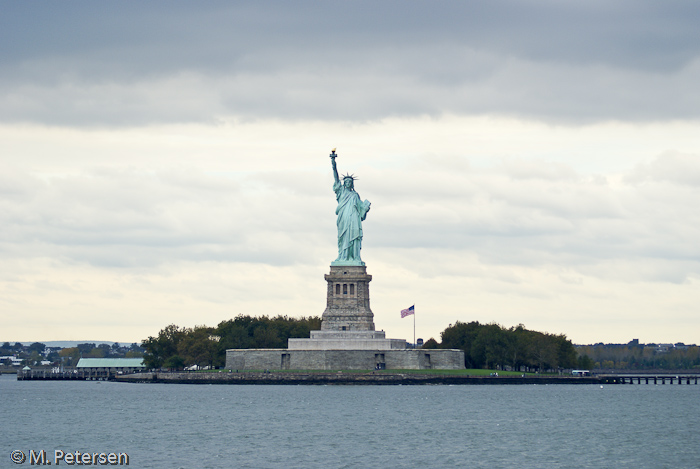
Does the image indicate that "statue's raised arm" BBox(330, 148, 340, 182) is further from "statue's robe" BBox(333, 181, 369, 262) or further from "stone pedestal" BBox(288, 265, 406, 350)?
"stone pedestal" BBox(288, 265, 406, 350)

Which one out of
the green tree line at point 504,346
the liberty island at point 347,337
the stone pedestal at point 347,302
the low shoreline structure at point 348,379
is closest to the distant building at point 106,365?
the low shoreline structure at point 348,379

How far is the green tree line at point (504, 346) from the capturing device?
4505 inches

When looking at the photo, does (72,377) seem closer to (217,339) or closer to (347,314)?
(217,339)

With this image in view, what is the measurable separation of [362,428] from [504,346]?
56744 millimetres

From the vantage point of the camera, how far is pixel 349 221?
10312 cm

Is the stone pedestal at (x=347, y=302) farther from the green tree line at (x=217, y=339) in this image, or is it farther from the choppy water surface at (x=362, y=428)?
the green tree line at (x=217, y=339)

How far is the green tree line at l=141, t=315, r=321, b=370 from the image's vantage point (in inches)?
4656

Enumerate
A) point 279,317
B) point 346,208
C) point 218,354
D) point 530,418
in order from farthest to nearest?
point 279,317 → point 218,354 → point 346,208 → point 530,418

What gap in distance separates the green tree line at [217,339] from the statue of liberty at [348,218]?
19.5 meters

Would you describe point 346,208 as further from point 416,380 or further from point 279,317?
point 279,317

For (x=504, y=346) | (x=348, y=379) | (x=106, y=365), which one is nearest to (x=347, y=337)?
(x=348, y=379)

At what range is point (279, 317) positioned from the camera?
132 meters

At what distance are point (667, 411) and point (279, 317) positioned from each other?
62820mm

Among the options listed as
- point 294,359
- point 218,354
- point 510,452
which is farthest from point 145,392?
point 510,452
